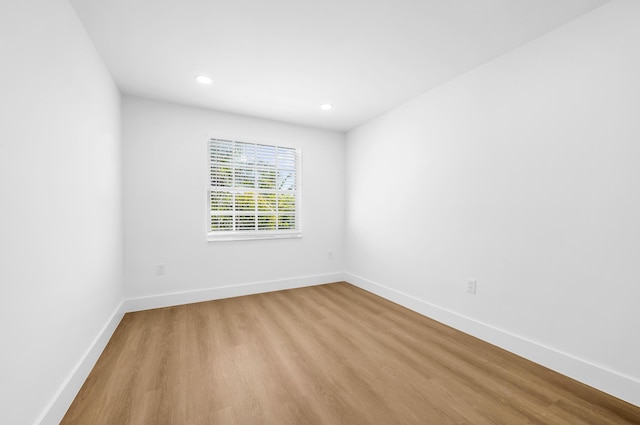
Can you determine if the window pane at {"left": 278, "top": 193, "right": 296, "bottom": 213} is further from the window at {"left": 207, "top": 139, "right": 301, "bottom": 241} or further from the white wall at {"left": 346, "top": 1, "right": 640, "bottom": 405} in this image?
the white wall at {"left": 346, "top": 1, "right": 640, "bottom": 405}

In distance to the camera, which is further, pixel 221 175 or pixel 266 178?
pixel 266 178

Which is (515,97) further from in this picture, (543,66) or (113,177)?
(113,177)

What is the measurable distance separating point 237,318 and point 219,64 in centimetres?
254

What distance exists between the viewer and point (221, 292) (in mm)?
3475

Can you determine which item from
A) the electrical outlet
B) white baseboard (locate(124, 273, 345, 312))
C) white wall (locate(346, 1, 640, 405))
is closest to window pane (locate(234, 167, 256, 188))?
white baseboard (locate(124, 273, 345, 312))

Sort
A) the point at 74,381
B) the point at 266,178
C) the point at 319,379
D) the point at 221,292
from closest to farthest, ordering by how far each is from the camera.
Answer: the point at 74,381 → the point at 319,379 → the point at 221,292 → the point at 266,178

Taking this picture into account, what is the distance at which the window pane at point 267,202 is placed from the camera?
3858mm

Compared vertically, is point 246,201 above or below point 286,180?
below

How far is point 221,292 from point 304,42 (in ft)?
9.89

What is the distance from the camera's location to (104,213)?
2.34 m

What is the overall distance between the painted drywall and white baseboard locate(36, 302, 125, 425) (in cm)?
91

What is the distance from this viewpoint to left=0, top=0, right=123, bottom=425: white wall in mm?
1093

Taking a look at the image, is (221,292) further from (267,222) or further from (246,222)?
(267,222)

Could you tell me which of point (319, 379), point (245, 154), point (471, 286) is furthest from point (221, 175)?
point (471, 286)
